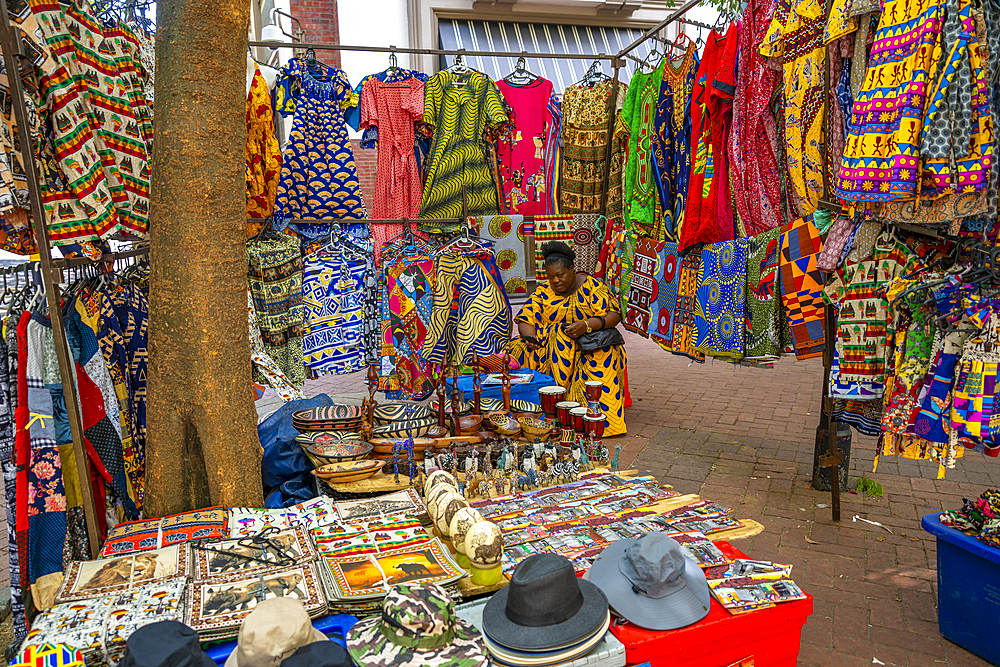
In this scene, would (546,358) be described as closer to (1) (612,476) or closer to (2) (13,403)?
(1) (612,476)

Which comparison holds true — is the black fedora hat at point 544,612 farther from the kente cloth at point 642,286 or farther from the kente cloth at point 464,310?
the kente cloth at point 642,286

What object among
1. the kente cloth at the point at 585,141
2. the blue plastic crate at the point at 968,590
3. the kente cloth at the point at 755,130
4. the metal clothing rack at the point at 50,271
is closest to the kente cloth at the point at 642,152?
the kente cloth at the point at 585,141

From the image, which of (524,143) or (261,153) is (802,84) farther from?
(261,153)

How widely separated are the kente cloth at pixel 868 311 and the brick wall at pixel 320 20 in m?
8.61

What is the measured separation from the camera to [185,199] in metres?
2.59

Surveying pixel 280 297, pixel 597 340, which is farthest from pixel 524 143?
pixel 280 297

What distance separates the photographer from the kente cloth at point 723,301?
427 centimetres

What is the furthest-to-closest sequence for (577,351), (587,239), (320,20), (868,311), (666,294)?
1. (320,20)
2. (587,239)
3. (577,351)
4. (666,294)
5. (868,311)

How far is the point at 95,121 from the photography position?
2861mm

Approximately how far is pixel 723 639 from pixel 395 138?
4121 millimetres

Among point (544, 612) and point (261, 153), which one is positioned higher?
point (261, 153)

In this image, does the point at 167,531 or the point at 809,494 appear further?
the point at 809,494

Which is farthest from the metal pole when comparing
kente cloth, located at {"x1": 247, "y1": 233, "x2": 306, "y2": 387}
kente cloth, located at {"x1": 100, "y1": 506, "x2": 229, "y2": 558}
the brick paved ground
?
kente cloth, located at {"x1": 247, "y1": 233, "x2": 306, "y2": 387}

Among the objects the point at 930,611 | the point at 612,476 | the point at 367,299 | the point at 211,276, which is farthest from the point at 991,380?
the point at 367,299
